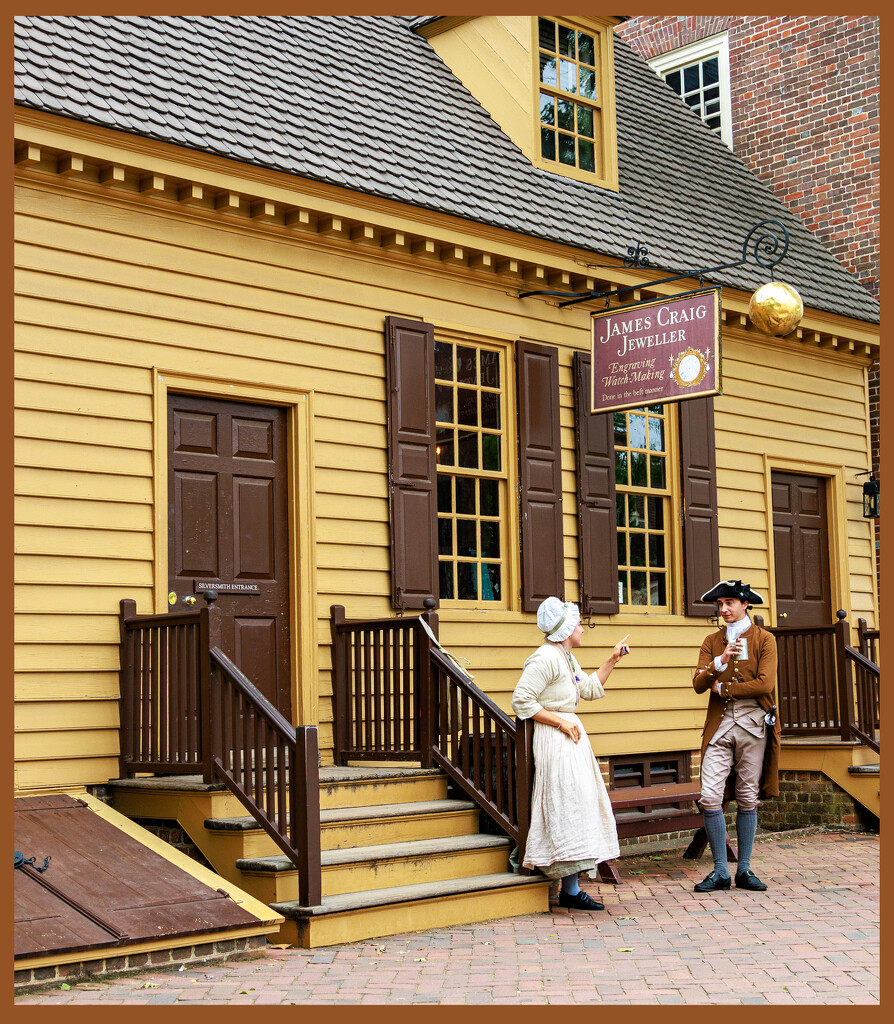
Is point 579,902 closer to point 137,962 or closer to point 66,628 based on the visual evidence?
point 137,962

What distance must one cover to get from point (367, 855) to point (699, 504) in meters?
5.74

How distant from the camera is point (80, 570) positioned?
8109 millimetres

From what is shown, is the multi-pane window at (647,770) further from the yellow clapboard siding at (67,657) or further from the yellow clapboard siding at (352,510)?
the yellow clapboard siding at (67,657)

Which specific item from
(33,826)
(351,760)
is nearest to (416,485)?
(351,760)

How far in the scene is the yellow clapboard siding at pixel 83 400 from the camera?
797 cm

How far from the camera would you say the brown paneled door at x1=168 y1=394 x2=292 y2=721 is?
8.82 meters

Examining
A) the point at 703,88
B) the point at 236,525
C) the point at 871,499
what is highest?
the point at 703,88

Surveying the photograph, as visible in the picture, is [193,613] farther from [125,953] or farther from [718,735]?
[718,735]

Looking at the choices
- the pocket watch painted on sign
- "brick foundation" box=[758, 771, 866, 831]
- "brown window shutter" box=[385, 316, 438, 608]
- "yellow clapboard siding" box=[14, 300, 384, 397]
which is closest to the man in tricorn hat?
the pocket watch painted on sign

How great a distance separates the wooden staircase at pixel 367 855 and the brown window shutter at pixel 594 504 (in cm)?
301

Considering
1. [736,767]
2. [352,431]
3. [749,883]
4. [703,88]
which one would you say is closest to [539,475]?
[352,431]

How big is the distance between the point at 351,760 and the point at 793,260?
768 centimetres

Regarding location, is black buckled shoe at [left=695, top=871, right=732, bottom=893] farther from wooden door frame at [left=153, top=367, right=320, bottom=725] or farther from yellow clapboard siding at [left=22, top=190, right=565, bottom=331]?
yellow clapboard siding at [left=22, top=190, right=565, bottom=331]

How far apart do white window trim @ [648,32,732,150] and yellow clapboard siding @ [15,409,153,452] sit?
10.1 meters
